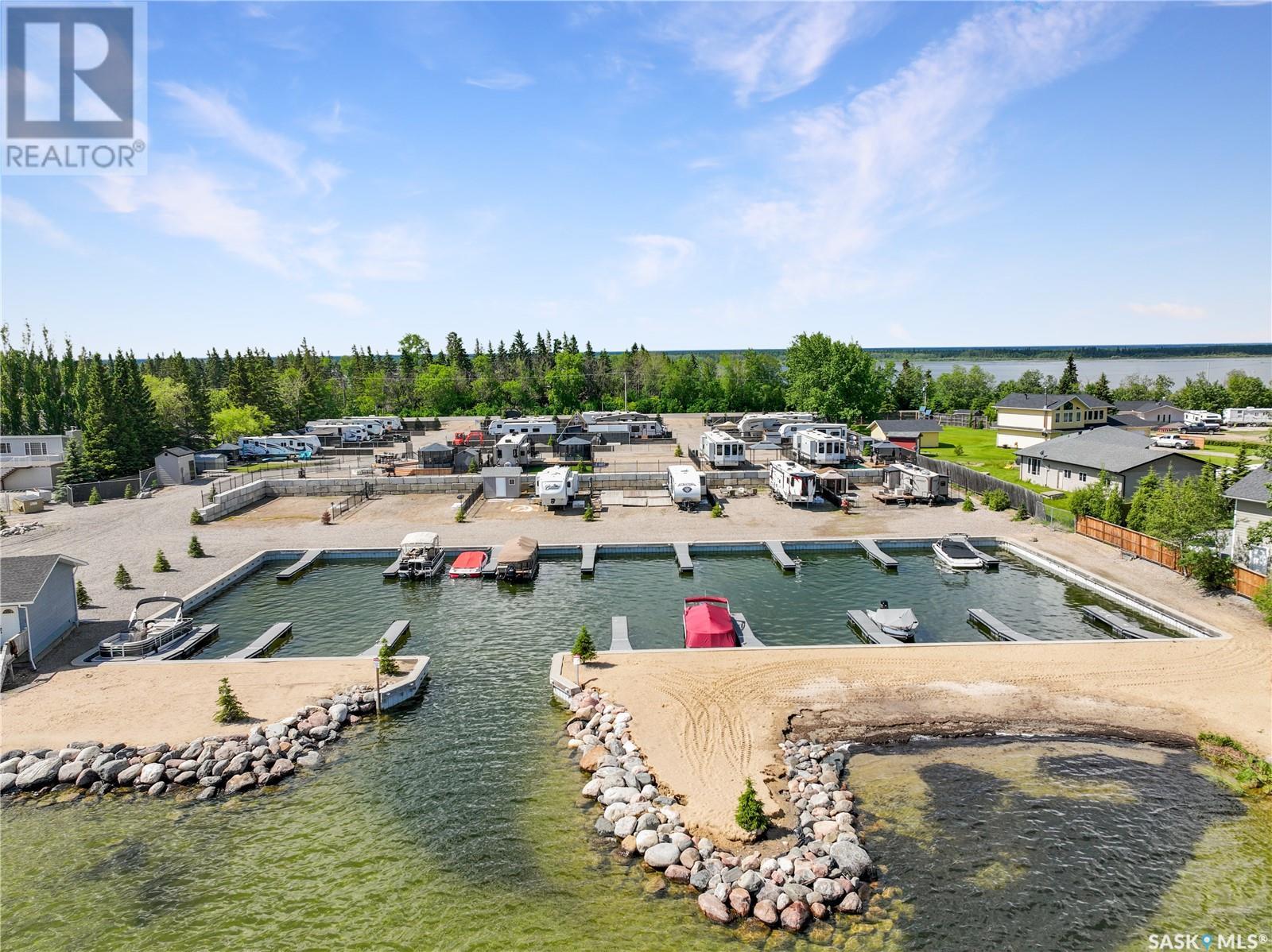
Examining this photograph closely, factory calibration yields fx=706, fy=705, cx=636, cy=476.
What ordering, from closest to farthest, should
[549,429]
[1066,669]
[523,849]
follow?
[523,849] → [1066,669] → [549,429]

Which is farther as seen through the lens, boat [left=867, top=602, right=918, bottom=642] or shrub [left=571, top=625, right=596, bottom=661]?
boat [left=867, top=602, right=918, bottom=642]

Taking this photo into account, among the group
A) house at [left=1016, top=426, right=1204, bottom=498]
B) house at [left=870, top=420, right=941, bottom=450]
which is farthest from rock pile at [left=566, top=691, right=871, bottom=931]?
house at [left=870, top=420, right=941, bottom=450]

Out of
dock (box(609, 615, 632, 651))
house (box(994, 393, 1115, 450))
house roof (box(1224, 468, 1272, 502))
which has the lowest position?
dock (box(609, 615, 632, 651))

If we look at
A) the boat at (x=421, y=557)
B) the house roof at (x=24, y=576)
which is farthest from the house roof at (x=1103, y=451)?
the house roof at (x=24, y=576)

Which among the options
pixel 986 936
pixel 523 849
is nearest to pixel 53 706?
pixel 523 849

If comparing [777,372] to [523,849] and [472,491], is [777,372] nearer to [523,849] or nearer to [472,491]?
[472,491]

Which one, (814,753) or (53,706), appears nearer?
(814,753)

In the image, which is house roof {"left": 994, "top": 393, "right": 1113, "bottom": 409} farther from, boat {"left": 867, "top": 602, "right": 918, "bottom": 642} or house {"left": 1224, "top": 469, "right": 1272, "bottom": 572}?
boat {"left": 867, "top": 602, "right": 918, "bottom": 642}
